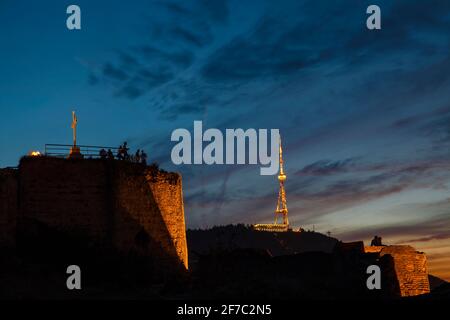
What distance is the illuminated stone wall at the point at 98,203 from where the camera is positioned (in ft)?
105

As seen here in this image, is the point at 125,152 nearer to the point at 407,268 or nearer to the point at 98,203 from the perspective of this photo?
the point at 98,203

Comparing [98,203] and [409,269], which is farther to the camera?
[409,269]

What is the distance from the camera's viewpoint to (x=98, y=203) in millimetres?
33406

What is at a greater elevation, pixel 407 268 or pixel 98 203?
pixel 98 203

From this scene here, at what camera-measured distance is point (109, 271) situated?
32.3 metres

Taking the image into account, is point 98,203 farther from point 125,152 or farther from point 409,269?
point 409,269

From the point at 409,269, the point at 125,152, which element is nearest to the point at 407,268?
the point at 409,269

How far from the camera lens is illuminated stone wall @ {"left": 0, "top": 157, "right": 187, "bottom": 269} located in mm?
32094

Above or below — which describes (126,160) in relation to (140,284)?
above

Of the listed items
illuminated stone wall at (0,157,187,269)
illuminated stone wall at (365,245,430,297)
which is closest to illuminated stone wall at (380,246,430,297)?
illuminated stone wall at (365,245,430,297)

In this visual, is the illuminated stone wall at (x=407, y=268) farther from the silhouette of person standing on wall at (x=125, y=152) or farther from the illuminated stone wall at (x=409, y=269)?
the silhouette of person standing on wall at (x=125, y=152)
